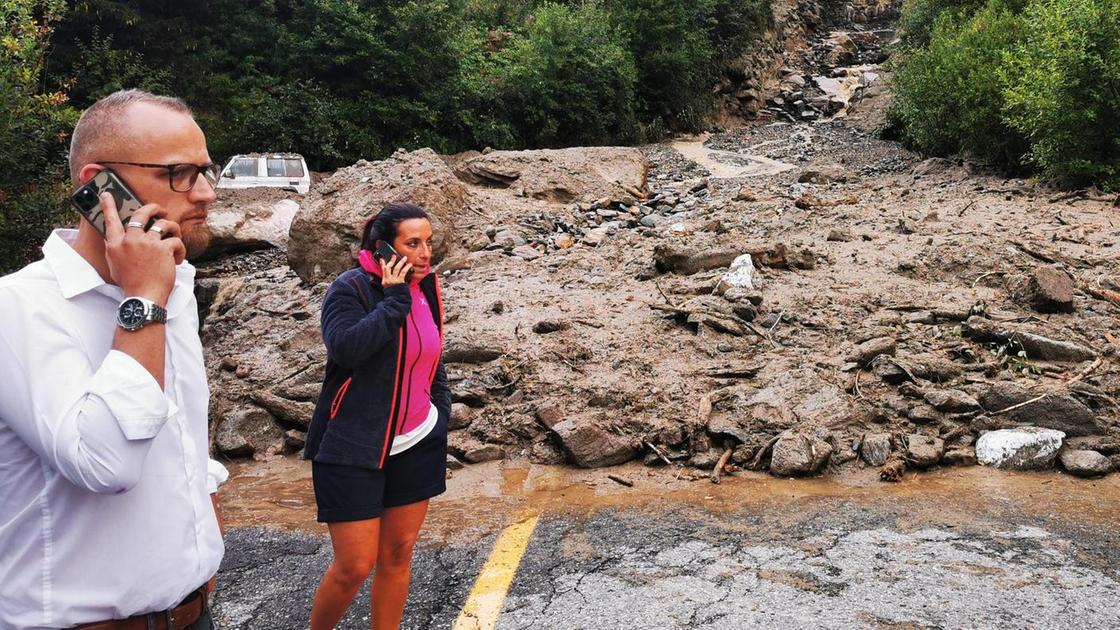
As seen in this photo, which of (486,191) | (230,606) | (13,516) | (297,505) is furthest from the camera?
(486,191)

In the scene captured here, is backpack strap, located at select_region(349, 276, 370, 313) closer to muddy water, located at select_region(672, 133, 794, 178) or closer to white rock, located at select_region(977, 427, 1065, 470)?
white rock, located at select_region(977, 427, 1065, 470)

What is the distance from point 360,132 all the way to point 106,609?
21.5 metres

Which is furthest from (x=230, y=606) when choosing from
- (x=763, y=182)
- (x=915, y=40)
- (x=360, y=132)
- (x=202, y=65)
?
(x=915, y=40)

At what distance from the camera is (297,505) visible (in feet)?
17.3

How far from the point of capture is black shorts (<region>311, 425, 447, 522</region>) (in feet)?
9.28

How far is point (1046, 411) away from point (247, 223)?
44.0ft

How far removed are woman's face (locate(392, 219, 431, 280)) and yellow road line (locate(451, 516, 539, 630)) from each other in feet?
4.66

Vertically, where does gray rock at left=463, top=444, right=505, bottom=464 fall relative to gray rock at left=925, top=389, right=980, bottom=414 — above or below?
below

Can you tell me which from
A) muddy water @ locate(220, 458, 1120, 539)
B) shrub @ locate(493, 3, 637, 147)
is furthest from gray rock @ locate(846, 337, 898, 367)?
shrub @ locate(493, 3, 637, 147)

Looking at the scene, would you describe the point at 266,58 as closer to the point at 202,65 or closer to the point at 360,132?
the point at 202,65

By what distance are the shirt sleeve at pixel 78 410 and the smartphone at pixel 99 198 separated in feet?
0.72

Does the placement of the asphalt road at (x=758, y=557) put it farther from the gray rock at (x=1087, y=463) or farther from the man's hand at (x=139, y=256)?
the man's hand at (x=139, y=256)

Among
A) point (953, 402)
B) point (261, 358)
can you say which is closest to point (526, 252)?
point (261, 358)

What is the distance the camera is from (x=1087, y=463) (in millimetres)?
4793
